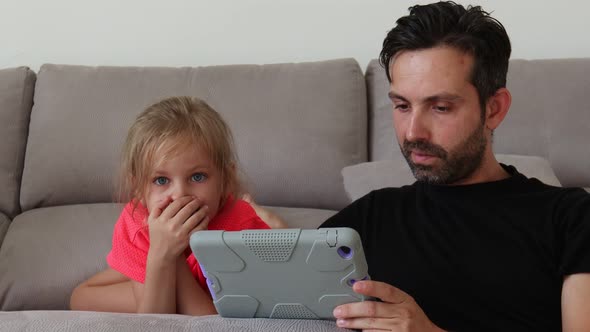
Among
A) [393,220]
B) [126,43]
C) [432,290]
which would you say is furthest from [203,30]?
[432,290]

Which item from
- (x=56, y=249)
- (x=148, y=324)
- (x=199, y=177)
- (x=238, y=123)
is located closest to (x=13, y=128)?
(x=56, y=249)

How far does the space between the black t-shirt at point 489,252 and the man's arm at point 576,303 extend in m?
0.02

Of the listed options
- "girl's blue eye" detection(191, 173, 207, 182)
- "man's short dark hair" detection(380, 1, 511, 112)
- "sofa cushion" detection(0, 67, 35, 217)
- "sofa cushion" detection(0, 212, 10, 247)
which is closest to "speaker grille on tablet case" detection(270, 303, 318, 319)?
"girl's blue eye" detection(191, 173, 207, 182)

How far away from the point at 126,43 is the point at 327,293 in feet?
5.39

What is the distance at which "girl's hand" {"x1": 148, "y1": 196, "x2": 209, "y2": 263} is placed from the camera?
137 centimetres

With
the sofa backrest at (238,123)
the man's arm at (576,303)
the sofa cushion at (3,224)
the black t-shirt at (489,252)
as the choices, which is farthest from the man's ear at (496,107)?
the sofa cushion at (3,224)

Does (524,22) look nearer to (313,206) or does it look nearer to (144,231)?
(313,206)

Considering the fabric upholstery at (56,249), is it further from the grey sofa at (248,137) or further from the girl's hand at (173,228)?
the girl's hand at (173,228)

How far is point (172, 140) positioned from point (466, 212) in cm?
54

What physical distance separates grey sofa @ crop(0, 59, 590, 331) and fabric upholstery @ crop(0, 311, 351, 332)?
2.37 ft

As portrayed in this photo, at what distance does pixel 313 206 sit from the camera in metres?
2.08

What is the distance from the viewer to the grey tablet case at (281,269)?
1034mm

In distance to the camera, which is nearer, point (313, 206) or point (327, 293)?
point (327, 293)

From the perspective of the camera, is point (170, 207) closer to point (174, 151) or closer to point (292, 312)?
point (174, 151)
